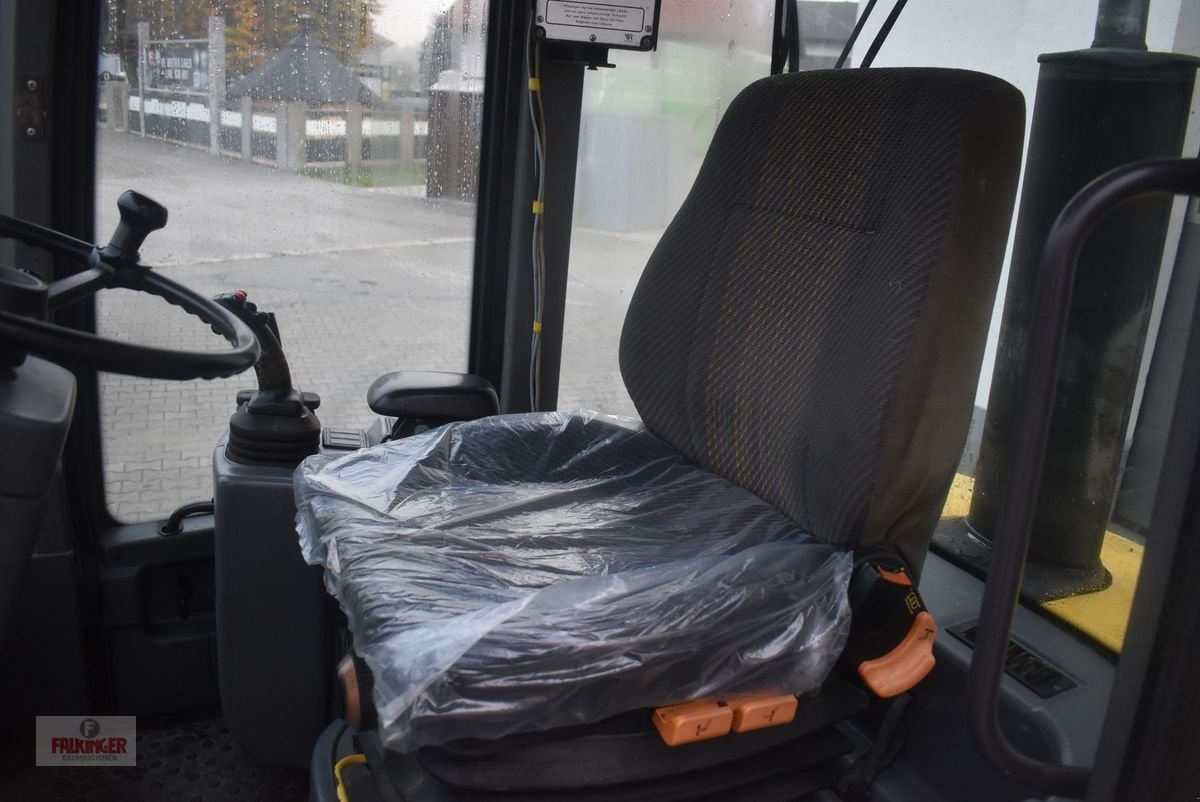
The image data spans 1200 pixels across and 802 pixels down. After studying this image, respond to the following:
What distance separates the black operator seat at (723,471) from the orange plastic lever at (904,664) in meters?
0.05

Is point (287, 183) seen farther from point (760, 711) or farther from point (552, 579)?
point (760, 711)

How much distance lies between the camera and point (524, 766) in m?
1.05

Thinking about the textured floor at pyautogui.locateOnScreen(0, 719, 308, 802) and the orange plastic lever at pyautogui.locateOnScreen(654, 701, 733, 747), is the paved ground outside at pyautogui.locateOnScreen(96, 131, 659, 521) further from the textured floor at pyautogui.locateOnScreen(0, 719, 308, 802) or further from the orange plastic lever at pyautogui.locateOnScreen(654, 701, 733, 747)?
the orange plastic lever at pyautogui.locateOnScreen(654, 701, 733, 747)

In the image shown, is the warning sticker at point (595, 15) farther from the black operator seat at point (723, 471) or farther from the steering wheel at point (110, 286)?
the steering wheel at point (110, 286)

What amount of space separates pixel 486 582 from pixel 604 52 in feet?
3.94

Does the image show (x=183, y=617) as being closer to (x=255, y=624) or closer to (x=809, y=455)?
(x=255, y=624)

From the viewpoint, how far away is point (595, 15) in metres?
1.94

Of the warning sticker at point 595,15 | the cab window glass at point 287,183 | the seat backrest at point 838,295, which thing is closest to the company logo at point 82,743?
the cab window glass at point 287,183

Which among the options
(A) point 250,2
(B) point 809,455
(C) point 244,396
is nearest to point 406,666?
(B) point 809,455

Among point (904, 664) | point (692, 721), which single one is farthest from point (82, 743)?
point (904, 664)

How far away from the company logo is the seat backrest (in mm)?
1195

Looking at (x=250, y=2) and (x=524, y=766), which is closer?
(x=524, y=766)

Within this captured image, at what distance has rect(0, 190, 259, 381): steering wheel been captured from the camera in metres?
0.88

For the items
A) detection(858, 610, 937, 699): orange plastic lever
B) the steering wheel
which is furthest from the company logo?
detection(858, 610, 937, 699): orange plastic lever
